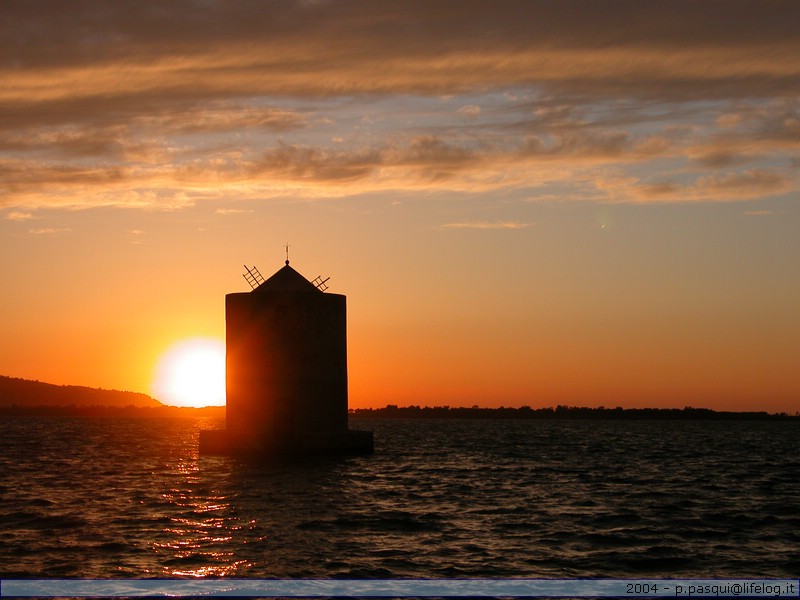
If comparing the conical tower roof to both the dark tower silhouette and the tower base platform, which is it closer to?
the dark tower silhouette

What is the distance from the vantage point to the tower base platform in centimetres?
3884

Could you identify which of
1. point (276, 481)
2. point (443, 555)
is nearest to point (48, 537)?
point (443, 555)

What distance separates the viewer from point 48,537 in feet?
65.5

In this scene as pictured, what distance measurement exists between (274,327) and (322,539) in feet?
64.4

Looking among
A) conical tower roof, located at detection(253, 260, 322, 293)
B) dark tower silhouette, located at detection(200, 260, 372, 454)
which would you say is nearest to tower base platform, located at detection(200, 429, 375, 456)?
dark tower silhouette, located at detection(200, 260, 372, 454)

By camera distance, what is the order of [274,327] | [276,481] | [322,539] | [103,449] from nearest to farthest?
[322,539], [276,481], [274,327], [103,449]

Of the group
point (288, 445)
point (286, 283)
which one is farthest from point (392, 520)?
point (286, 283)

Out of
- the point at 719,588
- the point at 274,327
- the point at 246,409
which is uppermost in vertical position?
the point at 274,327

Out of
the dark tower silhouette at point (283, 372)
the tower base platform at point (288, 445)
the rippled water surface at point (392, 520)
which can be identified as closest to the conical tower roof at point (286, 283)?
the dark tower silhouette at point (283, 372)

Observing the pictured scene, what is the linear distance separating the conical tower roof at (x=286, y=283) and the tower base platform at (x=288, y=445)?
5439mm

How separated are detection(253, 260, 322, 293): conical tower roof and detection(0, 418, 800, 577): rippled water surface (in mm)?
6479

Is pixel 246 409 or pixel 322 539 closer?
pixel 322 539

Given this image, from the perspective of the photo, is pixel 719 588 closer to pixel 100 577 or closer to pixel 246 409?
A: pixel 100 577

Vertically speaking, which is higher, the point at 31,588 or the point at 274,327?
the point at 274,327
